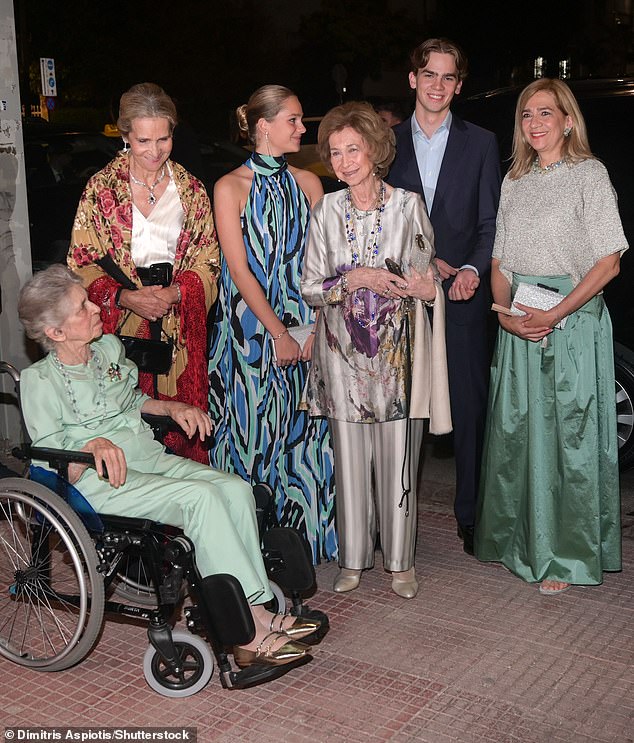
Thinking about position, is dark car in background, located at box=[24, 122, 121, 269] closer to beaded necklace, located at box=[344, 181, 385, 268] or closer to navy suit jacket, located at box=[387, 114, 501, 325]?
navy suit jacket, located at box=[387, 114, 501, 325]

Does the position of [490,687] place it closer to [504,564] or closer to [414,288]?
[504,564]

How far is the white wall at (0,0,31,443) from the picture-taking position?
5.64 metres

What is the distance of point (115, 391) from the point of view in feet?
12.5

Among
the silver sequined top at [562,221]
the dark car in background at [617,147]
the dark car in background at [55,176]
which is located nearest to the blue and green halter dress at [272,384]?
the silver sequined top at [562,221]

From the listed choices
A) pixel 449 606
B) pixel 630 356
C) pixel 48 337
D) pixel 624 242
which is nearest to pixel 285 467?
pixel 449 606

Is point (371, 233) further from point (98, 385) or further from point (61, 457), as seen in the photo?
point (61, 457)

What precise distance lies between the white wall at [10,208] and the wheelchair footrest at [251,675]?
2975 millimetres

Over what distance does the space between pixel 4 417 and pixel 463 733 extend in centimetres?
363

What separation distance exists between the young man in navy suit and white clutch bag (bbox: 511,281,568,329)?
225mm

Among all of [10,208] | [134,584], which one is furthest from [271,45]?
[134,584]

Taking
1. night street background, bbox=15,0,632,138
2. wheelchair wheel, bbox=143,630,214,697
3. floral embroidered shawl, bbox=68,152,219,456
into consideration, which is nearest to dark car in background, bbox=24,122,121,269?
night street background, bbox=15,0,632,138

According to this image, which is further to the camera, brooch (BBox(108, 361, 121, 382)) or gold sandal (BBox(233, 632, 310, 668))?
brooch (BBox(108, 361, 121, 382))

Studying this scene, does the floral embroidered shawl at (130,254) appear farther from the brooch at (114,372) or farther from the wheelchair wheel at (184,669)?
the wheelchair wheel at (184,669)

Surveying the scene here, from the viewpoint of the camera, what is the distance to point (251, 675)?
3.49m
